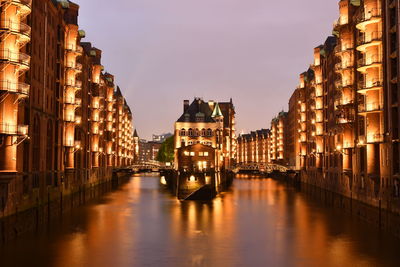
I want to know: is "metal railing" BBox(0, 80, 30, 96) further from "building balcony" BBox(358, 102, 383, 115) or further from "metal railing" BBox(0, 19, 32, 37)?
"building balcony" BBox(358, 102, 383, 115)

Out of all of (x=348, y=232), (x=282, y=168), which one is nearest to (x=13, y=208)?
(x=348, y=232)

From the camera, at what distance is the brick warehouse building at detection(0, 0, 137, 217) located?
49.5 metres

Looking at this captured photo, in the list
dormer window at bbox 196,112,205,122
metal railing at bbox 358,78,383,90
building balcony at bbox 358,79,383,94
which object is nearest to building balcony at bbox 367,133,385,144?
building balcony at bbox 358,79,383,94

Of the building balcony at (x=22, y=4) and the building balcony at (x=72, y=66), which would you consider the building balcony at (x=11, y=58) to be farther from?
the building balcony at (x=72, y=66)

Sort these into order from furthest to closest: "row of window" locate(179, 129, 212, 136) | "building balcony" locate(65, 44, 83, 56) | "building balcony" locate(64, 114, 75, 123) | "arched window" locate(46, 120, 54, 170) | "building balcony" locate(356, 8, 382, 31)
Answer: "row of window" locate(179, 129, 212, 136) → "building balcony" locate(65, 44, 83, 56) → "building balcony" locate(64, 114, 75, 123) → "arched window" locate(46, 120, 54, 170) → "building balcony" locate(356, 8, 382, 31)

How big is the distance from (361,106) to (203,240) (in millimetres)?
30874

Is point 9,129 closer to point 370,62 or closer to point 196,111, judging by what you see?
point 370,62

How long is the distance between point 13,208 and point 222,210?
109ft

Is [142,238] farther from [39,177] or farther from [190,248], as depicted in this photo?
[39,177]

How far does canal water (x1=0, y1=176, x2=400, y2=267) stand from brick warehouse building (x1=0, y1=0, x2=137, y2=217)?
622 cm

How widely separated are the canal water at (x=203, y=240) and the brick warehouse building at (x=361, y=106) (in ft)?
21.8

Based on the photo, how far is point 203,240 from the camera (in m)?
48.7

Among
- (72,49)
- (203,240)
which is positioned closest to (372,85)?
(203,240)

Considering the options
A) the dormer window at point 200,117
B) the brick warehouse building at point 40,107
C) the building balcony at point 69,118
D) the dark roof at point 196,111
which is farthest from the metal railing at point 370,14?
the dark roof at point 196,111
